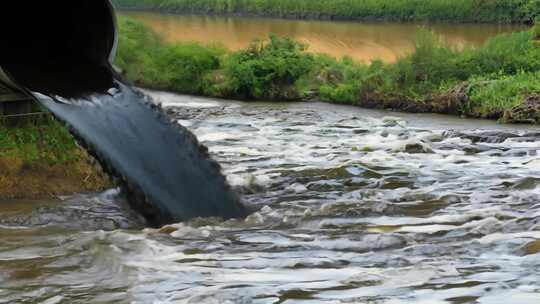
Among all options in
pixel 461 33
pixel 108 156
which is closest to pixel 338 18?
pixel 461 33

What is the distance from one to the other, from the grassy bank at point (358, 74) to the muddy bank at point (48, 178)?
342 inches

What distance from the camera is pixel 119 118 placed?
33.1ft

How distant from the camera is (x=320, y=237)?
27.2 ft

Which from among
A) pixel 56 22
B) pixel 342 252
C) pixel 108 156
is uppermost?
pixel 56 22

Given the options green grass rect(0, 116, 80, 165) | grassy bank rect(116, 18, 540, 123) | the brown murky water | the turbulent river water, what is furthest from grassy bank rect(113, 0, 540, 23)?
green grass rect(0, 116, 80, 165)

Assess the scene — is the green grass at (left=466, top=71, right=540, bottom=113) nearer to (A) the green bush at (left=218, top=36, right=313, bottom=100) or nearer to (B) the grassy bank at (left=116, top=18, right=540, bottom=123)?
(B) the grassy bank at (left=116, top=18, right=540, bottom=123)

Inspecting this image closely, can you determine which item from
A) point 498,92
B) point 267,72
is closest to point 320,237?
point 498,92

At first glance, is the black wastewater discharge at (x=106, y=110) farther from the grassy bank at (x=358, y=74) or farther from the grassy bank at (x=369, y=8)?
the grassy bank at (x=369, y=8)

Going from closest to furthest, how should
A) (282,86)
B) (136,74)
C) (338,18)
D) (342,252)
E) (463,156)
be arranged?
(342,252) → (463,156) → (282,86) → (136,74) → (338,18)

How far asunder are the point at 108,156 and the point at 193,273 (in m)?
2.59

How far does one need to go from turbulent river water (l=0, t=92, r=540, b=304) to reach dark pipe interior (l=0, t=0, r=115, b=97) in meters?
1.52

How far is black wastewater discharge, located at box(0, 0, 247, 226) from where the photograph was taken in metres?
9.27

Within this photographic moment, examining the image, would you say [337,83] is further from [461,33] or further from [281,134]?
[461,33]

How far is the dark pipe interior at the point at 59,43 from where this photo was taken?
10695 millimetres
